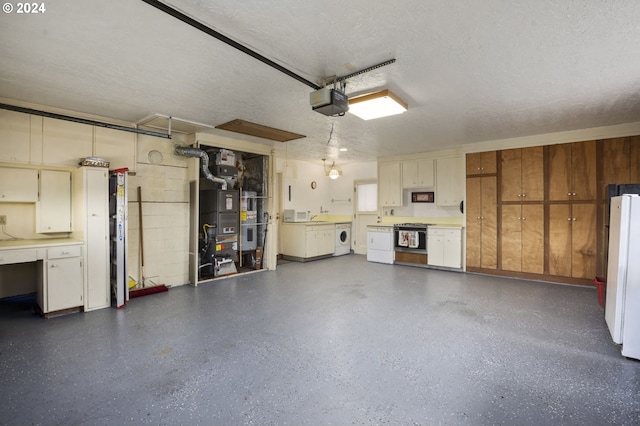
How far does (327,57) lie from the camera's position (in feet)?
8.46

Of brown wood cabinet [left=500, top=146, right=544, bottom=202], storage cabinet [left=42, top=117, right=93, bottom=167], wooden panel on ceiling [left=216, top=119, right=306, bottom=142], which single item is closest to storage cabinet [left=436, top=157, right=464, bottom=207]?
brown wood cabinet [left=500, top=146, right=544, bottom=202]

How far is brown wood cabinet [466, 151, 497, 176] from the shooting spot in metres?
5.75

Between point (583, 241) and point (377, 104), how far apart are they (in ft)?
14.4

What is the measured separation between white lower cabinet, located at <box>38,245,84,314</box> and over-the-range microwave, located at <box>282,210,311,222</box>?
4514mm

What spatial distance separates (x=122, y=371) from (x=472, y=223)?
5.98 metres

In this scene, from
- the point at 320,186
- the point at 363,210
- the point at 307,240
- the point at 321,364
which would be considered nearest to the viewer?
the point at 321,364

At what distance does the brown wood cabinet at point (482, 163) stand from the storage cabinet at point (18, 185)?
23.1 feet

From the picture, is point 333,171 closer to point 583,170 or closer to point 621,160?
point 583,170

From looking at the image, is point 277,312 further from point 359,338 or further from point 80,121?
point 80,121

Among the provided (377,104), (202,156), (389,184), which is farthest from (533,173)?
(202,156)

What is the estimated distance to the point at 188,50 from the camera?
2.48 meters

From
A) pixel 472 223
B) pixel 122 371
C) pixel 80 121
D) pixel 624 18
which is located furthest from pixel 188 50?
pixel 472 223

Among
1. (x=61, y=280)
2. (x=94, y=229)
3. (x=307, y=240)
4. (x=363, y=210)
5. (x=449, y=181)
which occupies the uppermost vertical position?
(x=449, y=181)

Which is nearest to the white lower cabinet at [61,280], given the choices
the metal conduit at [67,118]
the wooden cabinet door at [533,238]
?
the metal conduit at [67,118]
